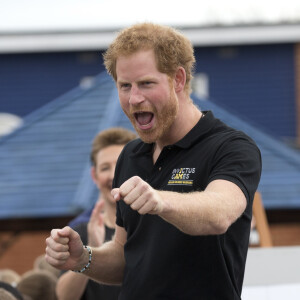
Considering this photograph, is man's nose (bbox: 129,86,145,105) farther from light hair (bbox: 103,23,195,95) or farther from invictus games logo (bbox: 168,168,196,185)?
invictus games logo (bbox: 168,168,196,185)

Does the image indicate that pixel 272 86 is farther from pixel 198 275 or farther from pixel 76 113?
pixel 198 275

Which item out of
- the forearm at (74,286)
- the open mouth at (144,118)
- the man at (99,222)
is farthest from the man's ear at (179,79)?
the forearm at (74,286)

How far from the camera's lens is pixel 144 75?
2.89 m

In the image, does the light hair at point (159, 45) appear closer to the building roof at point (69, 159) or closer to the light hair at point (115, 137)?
the light hair at point (115, 137)

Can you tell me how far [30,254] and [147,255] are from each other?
10090mm

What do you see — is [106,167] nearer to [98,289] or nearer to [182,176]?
[98,289]

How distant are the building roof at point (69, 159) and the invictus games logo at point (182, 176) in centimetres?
616

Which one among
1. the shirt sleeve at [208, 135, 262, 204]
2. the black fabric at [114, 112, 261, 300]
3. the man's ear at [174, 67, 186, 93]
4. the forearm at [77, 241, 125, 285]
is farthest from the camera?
the forearm at [77, 241, 125, 285]

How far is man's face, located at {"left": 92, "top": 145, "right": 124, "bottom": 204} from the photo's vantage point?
479 cm

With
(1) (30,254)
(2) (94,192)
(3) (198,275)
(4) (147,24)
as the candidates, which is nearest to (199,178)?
(3) (198,275)

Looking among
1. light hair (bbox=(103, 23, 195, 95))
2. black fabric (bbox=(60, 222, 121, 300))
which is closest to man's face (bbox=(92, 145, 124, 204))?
black fabric (bbox=(60, 222, 121, 300))

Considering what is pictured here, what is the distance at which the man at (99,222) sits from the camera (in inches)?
173

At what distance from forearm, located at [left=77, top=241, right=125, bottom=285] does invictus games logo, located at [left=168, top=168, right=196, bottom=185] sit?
1.92ft

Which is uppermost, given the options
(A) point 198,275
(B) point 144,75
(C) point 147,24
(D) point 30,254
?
(C) point 147,24
